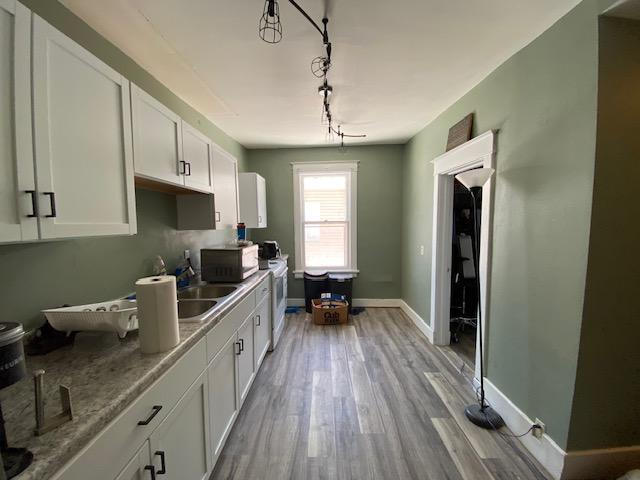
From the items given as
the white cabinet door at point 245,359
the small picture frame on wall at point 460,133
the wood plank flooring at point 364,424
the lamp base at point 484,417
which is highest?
the small picture frame on wall at point 460,133

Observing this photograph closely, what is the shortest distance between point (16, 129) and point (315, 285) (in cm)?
345

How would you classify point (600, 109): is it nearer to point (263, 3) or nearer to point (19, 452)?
point (263, 3)

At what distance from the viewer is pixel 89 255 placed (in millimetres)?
1511

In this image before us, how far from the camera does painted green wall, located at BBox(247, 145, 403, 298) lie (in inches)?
160

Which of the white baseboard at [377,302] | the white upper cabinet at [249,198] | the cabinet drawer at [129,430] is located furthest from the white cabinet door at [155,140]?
the white baseboard at [377,302]

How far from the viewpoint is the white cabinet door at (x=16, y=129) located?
32.4 inches

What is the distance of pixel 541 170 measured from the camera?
61.2 inches

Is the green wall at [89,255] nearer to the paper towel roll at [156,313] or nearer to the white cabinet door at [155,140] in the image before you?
the white cabinet door at [155,140]

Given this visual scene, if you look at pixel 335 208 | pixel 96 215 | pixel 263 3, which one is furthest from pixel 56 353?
pixel 335 208

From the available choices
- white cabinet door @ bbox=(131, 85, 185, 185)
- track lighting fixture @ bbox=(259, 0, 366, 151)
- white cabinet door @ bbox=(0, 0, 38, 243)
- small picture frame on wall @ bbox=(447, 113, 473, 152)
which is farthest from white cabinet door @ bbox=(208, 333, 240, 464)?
small picture frame on wall @ bbox=(447, 113, 473, 152)

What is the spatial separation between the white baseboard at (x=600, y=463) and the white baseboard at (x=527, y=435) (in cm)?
4

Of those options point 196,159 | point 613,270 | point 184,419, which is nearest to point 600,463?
point 613,270

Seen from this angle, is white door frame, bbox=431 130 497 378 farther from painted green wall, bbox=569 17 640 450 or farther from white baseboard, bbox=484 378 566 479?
painted green wall, bbox=569 17 640 450

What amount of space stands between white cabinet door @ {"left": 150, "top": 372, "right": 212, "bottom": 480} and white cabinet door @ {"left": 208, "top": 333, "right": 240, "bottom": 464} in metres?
0.08
